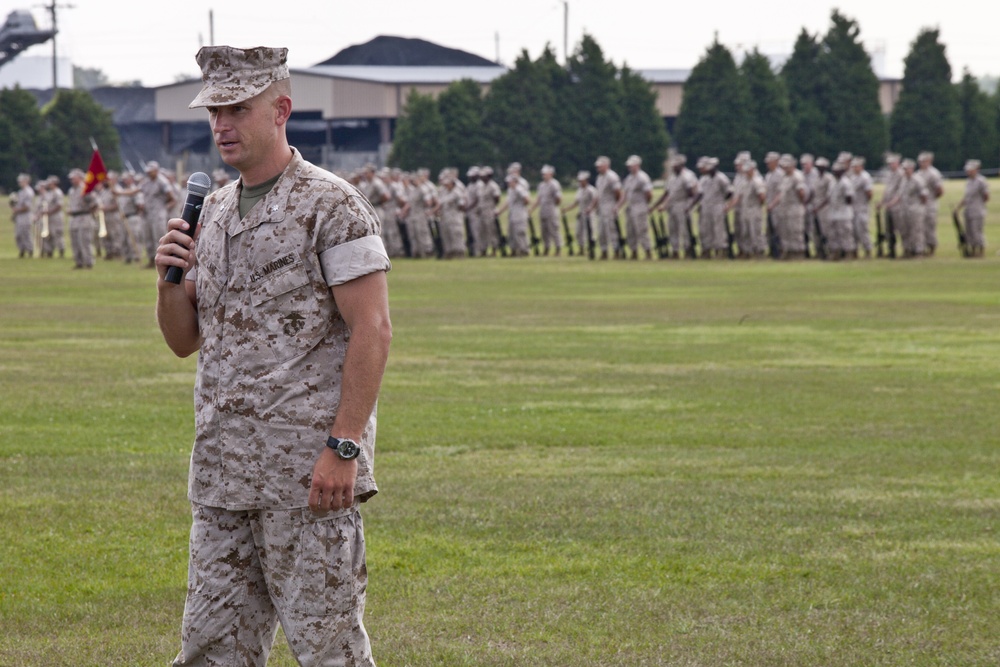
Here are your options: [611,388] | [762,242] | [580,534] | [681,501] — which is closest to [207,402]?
[580,534]

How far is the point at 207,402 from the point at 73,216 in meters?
38.5

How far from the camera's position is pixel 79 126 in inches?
3078

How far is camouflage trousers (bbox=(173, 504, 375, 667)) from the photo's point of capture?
477 centimetres

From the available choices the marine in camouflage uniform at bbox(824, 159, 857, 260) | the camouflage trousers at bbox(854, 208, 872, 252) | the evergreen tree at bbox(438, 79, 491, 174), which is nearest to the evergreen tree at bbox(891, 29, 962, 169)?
the evergreen tree at bbox(438, 79, 491, 174)

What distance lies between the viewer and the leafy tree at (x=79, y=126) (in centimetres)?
7819

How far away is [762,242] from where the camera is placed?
40.5m

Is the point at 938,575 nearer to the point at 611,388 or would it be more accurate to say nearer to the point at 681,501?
the point at 681,501

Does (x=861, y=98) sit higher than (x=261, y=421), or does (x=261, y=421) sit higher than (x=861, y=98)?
(x=861, y=98)

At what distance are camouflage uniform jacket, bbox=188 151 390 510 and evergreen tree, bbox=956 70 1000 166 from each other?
239 ft

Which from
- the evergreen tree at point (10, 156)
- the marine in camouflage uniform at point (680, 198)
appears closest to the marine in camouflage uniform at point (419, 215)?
the marine in camouflage uniform at point (680, 198)

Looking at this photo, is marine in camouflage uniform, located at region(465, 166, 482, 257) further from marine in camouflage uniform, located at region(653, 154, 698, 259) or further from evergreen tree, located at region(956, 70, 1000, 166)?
evergreen tree, located at region(956, 70, 1000, 166)

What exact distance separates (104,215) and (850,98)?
38810 mm

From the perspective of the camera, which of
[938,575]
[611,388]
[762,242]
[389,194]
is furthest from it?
[389,194]

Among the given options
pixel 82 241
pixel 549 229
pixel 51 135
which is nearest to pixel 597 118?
pixel 51 135
